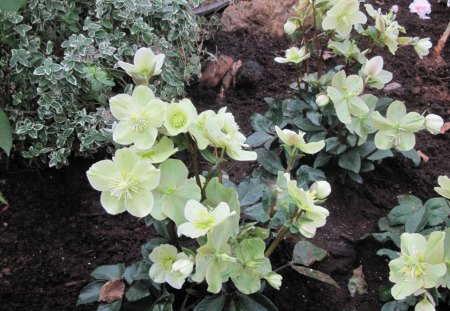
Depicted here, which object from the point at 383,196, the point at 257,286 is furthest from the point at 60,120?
the point at 383,196

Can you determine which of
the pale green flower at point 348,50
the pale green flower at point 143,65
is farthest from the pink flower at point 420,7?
the pale green flower at point 143,65

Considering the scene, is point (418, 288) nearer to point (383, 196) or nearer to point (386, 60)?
point (383, 196)

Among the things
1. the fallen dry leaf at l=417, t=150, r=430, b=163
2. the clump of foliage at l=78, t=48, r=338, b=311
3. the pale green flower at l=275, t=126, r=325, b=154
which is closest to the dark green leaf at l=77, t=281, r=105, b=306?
the clump of foliage at l=78, t=48, r=338, b=311

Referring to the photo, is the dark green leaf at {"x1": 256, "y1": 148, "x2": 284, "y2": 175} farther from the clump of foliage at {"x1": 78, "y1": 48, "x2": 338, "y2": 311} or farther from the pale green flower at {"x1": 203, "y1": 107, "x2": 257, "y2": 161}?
the pale green flower at {"x1": 203, "y1": 107, "x2": 257, "y2": 161}

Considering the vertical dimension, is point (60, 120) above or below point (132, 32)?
below

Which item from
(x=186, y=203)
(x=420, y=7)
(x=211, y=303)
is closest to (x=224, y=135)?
(x=186, y=203)

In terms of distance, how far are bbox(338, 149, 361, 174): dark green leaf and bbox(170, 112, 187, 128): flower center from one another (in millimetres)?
749

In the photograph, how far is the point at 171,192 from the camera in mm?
1189

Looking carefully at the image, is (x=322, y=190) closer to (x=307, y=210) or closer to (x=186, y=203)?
(x=307, y=210)

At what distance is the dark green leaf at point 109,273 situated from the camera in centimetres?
141

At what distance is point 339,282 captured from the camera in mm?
1627

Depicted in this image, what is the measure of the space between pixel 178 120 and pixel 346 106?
63cm

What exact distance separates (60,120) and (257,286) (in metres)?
0.90

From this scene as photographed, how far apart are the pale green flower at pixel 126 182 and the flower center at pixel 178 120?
10 centimetres
